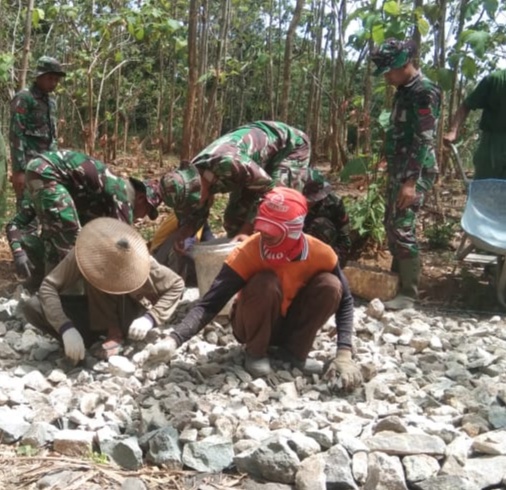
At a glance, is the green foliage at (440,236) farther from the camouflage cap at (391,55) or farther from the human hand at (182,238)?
the human hand at (182,238)

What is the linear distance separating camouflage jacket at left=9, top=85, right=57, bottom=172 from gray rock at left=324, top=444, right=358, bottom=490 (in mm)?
3707

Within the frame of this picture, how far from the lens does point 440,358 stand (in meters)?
3.68

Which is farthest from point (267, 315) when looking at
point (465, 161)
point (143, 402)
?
point (465, 161)

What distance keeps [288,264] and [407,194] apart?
156 centimetres

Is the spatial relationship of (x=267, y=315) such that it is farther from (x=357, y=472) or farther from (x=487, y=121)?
(x=487, y=121)

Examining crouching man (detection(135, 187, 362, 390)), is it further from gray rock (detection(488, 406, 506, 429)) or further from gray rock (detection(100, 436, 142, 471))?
gray rock (detection(488, 406, 506, 429))

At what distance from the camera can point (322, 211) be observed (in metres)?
4.88

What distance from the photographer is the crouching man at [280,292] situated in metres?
3.06

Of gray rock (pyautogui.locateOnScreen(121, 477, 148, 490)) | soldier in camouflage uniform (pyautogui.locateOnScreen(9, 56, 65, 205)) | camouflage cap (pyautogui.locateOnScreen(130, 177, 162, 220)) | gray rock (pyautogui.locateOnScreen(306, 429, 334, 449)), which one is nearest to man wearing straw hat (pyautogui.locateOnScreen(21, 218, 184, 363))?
camouflage cap (pyautogui.locateOnScreen(130, 177, 162, 220))

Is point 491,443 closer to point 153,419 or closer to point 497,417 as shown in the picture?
point 497,417

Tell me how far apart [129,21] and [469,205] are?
11.9 feet

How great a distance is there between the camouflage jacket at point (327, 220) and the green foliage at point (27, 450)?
258cm

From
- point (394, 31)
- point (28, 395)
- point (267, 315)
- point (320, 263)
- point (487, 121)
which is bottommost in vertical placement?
point (28, 395)

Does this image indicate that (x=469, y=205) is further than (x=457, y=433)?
Yes
